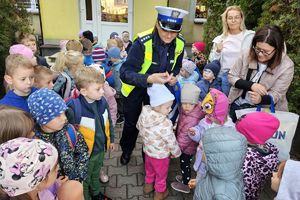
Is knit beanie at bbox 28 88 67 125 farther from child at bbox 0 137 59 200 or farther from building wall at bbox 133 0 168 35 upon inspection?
building wall at bbox 133 0 168 35

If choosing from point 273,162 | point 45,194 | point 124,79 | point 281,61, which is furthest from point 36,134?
point 281,61

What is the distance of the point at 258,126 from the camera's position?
217 centimetres

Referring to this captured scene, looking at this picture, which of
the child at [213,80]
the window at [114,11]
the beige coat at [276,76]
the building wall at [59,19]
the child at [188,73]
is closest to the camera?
the beige coat at [276,76]

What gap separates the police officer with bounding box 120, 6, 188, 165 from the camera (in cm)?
259

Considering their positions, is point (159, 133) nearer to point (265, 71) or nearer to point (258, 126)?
point (258, 126)

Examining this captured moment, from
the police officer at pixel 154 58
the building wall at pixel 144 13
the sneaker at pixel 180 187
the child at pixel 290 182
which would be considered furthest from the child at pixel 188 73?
the building wall at pixel 144 13

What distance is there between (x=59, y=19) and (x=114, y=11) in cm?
212

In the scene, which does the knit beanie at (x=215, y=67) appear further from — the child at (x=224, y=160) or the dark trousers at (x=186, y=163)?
the child at (x=224, y=160)

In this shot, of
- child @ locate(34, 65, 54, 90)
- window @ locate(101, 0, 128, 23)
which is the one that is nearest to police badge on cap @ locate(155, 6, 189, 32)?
child @ locate(34, 65, 54, 90)

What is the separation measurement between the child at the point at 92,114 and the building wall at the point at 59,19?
811 centimetres

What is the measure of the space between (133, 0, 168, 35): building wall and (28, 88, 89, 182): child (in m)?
8.49

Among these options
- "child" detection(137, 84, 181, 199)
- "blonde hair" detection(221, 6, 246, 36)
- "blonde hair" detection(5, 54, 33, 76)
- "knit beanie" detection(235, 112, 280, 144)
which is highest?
"blonde hair" detection(221, 6, 246, 36)

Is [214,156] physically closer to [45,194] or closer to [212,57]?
[45,194]

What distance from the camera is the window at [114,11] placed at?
1000cm
